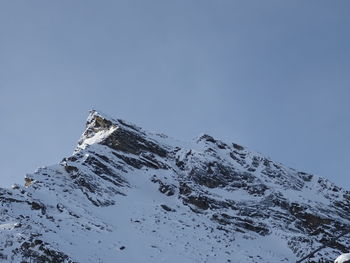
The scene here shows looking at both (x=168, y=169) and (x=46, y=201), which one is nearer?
(x=46, y=201)

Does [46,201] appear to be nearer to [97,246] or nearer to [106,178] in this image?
[97,246]

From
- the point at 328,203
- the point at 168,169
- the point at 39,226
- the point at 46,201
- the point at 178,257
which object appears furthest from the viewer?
the point at 328,203

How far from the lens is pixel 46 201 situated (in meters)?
35.7

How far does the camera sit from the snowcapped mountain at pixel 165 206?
30062 mm

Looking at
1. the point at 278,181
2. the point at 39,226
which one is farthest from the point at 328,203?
the point at 39,226

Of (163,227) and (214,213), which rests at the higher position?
(214,213)

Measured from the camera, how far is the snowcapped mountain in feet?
98.6

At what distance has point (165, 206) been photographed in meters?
47.0

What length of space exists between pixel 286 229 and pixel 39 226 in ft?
92.6

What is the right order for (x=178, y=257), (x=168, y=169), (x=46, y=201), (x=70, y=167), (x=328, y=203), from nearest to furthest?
(x=178, y=257) → (x=46, y=201) → (x=70, y=167) → (x=168, y=169) → (x=328, y=203)

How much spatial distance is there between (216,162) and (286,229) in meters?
14.6

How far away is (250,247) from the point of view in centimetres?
4288

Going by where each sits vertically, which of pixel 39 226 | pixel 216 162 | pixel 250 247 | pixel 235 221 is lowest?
pixel 39 226

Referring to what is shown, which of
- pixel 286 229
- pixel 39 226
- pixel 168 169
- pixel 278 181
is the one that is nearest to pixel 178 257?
pixel 39 226
